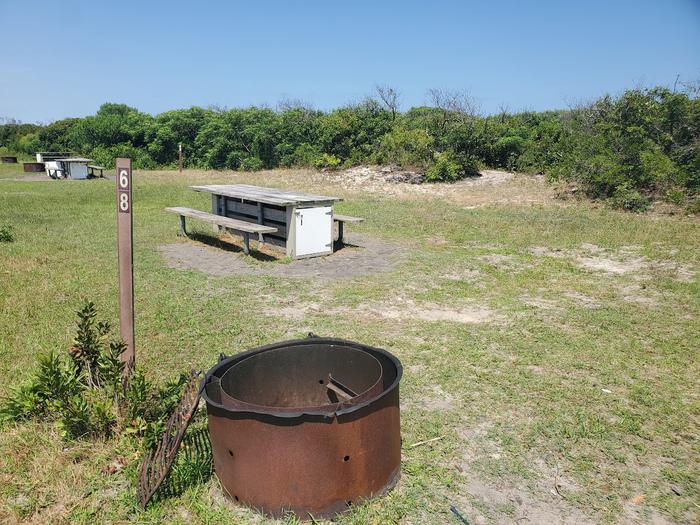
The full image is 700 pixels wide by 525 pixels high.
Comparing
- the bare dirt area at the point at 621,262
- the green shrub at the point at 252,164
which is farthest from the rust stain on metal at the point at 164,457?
the green shrub at the point at 252,164

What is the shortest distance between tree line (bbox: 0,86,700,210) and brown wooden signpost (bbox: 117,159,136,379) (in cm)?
1267

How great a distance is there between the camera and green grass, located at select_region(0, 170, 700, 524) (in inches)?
113

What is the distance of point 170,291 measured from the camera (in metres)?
6.76

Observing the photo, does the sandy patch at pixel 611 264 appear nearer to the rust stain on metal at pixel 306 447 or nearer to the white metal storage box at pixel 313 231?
the white metal storage box at pixel 313 231

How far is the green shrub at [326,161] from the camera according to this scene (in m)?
21.6

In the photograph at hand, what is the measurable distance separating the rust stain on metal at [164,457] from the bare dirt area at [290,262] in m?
4.85

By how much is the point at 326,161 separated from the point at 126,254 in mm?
18920

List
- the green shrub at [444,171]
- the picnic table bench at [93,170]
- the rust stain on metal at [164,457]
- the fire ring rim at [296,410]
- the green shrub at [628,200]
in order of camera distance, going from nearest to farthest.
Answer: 1. the fire ring rim at [296,410]
2. the rust stain on metal at [164,457]
3. the green shrub at [628,200]
4. the green shrub at [444,171]
5. the picnic table bench at [93,170]

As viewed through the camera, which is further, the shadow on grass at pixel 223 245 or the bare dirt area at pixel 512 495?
the shadow on grass at pixel 223 245

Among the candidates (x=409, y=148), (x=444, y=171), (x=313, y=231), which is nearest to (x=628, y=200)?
(x=444, y=171)

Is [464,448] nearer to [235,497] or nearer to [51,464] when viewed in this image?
[235,497]

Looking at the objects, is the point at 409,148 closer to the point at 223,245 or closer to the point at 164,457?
the point at 223,245

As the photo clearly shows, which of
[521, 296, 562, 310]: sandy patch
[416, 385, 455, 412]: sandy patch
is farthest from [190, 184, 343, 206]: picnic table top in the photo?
[416, 385, 455, 412]: sandy patch

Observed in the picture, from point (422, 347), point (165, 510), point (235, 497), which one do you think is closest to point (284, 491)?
point (235, 497)
